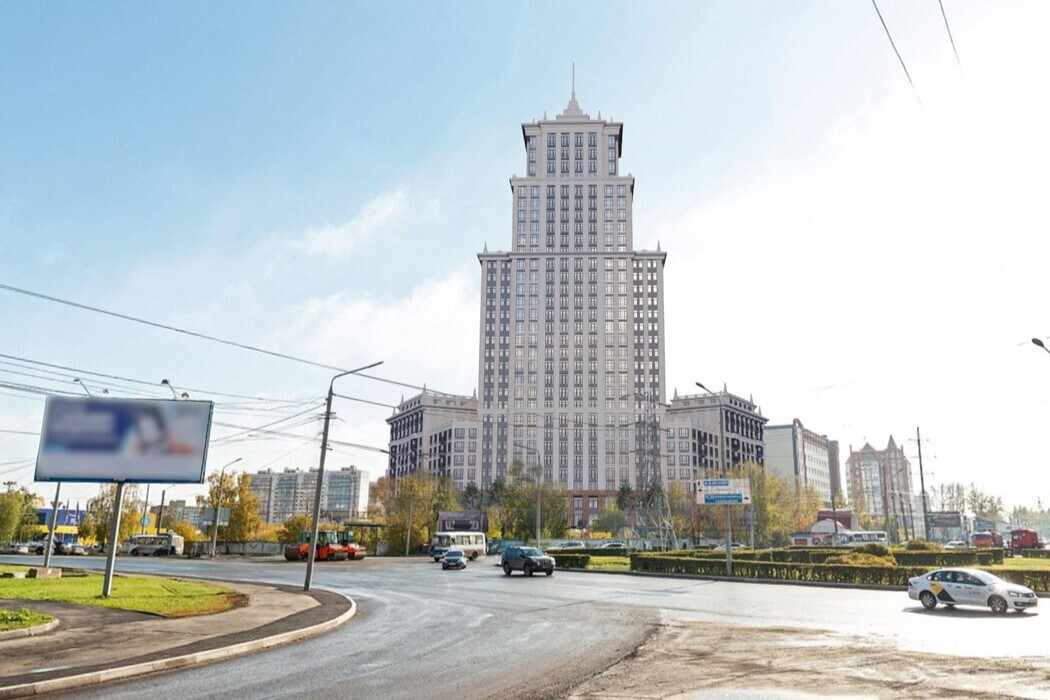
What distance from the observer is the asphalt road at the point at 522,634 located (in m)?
11.5

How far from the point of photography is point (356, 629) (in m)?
18.7

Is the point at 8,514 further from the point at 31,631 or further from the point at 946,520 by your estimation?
the point at 946,520

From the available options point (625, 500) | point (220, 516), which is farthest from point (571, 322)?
point (220, 516)

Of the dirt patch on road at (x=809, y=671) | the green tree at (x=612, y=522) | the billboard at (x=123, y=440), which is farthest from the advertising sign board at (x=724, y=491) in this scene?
the green tree at (x=612, y=522)

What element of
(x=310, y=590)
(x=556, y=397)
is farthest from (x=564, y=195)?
(x=310, y=590)

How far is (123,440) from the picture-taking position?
26391mm

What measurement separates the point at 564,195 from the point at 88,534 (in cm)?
12871

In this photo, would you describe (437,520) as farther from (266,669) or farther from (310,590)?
(266,669)

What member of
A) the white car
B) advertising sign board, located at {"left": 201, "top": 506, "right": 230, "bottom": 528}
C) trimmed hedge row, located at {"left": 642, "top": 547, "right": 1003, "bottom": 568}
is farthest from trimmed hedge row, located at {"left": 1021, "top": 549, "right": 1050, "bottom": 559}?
advertising sign board, located at {"left": 201, "top": 506, "right": 230, "bottom": 528}

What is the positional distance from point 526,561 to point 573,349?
132 m

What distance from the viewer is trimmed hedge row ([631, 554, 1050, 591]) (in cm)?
3016

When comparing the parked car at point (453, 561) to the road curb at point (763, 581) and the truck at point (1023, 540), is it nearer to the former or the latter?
the road curb at point (763, 581)

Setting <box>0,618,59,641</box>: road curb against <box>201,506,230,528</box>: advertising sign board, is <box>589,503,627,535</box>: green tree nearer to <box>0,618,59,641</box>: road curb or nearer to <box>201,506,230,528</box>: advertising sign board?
<box>201,506,230,528</box>: advertising sign board

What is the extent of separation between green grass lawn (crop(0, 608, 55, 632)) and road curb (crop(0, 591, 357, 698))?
5.21m
